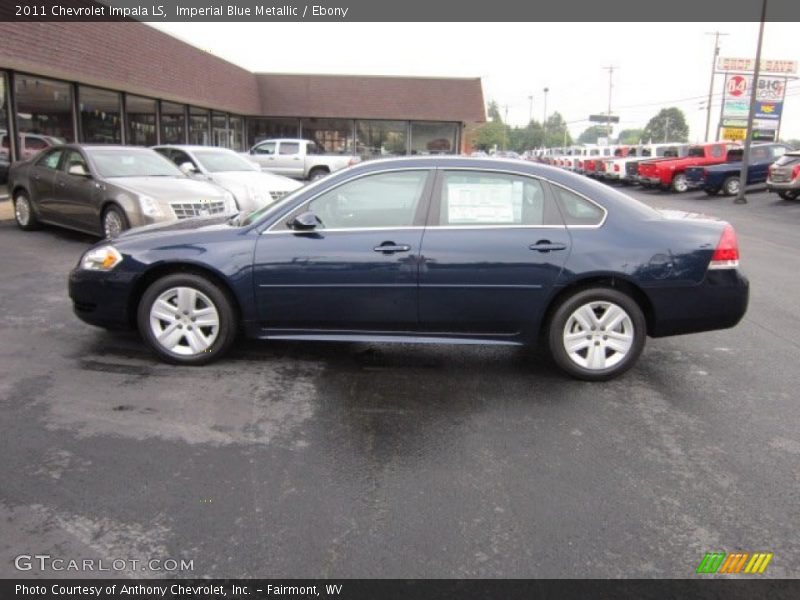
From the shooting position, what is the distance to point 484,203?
496cm

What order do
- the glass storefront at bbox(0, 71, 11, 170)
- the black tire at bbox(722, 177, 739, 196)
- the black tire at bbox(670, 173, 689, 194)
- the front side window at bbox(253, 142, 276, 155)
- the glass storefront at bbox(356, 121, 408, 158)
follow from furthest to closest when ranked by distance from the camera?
1. the glass storefront at bbox(356, 121, 408, 158)
2. the black tire at bbox(670, 173, 689, 194)
3. the front side window at bbox(253, 142, 276, 155)
4. the black tire at bbox(722, 177, 739, 196)
5. the glass storefront at bbox(0, 71, 11, 170)

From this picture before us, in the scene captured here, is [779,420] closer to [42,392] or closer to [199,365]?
[199,365]

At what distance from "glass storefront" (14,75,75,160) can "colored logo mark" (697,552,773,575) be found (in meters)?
17.5

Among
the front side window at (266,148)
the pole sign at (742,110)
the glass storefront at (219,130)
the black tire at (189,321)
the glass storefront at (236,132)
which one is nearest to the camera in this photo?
the black tire at (189,321)

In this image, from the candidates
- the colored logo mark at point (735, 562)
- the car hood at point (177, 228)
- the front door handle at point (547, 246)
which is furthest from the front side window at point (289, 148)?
the colored logo mark at point (735, 562)

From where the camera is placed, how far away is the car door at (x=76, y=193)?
986 centimetres

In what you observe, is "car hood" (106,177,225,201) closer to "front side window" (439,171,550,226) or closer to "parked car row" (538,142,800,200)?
"front side window" (439,171,550,226)

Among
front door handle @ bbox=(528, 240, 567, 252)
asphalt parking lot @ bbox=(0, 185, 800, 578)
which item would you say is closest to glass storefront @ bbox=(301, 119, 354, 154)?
asphalt parking lot @ bbox=(0, 185, 800, 578)

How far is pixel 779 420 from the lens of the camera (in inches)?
170

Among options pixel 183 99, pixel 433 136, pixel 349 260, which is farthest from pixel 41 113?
pixel 433 136

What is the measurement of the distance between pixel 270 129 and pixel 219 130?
5036mm

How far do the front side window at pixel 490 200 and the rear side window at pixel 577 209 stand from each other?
0.43ft

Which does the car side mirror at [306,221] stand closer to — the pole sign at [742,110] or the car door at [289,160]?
the car door at [289,160]

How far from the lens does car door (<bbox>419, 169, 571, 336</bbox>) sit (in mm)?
4809
